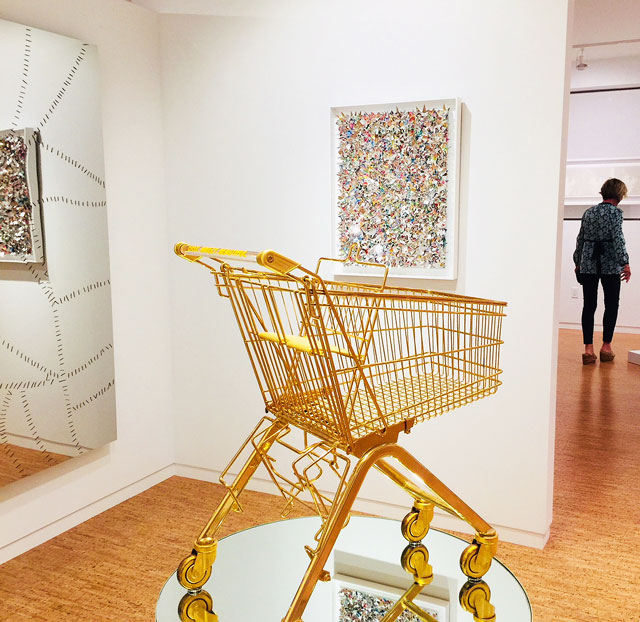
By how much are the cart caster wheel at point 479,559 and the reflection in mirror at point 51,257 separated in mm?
1629

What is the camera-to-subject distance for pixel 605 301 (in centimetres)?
579

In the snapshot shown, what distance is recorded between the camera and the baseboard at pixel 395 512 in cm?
261

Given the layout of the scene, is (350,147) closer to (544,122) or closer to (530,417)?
(544,122)

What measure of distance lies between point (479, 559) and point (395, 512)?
1093mm

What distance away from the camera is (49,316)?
253 cm

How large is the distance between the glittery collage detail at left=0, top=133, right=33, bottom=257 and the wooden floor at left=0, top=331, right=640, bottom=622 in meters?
1.14

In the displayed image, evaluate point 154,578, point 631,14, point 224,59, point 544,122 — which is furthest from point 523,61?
point 631,14

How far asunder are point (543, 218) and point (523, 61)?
1.85ft

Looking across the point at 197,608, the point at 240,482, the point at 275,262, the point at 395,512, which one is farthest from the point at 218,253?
the point at 395,512

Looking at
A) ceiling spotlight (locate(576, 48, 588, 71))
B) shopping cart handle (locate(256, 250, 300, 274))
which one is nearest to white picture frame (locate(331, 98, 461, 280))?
shopping cart handle (locate(256, 250, 300, 274))

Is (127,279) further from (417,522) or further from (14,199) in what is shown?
(417,522)

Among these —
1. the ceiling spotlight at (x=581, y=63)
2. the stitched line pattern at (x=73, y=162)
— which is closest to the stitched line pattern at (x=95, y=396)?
the stitched line pattern at (x=73, y=162)

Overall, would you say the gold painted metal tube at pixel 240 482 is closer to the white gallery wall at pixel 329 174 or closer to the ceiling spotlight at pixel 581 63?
the white gallery wall at pixel 329 174

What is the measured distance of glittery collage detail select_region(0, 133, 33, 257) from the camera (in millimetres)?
2350
